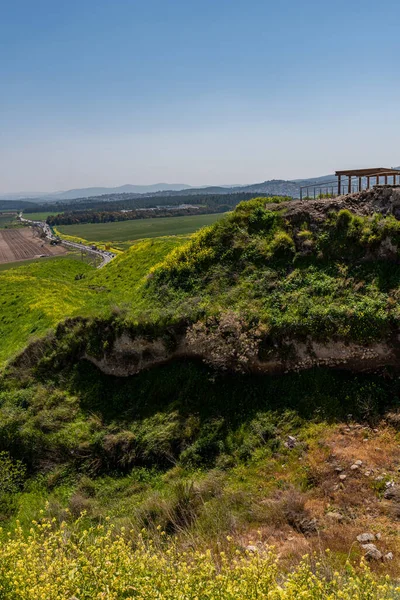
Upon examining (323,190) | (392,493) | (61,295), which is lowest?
(392,493)

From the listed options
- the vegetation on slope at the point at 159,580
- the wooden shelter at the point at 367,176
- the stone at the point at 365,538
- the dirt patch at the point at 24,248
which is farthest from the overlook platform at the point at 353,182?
the dirt patch at the point at 24,248

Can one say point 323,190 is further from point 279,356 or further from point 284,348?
point 279,356

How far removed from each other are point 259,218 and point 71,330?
40.5 feet

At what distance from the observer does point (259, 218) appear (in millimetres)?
21734

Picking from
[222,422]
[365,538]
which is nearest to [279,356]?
[222,422]

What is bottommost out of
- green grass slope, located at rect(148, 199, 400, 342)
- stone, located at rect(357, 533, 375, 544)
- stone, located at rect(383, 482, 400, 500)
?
stone, located at rect(357, 533, 375, 544)

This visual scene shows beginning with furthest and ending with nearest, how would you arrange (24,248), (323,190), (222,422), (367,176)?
(24,248), (323,190), (367,176), (222,422)

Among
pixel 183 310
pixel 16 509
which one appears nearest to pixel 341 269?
pixel 183 310

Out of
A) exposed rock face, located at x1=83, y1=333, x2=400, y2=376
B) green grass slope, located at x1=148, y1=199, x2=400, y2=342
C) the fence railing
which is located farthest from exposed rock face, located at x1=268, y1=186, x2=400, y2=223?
exposed rock face, located at x1=83, y1=333, x2=400, y2=376

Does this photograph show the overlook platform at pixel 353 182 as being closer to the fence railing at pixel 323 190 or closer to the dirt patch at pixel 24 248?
the fence railing at pixel 323 190

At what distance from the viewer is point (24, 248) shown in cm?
11175

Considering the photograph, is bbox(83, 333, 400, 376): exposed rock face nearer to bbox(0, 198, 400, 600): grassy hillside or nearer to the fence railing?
bbox(0, 198, 400, 600): grassy hillside

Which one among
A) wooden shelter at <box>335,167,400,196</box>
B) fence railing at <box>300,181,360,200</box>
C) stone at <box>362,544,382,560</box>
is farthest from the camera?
fence railing at <box>300,181,360,200</box>

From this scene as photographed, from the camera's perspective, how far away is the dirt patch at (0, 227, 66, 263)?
98006mm
